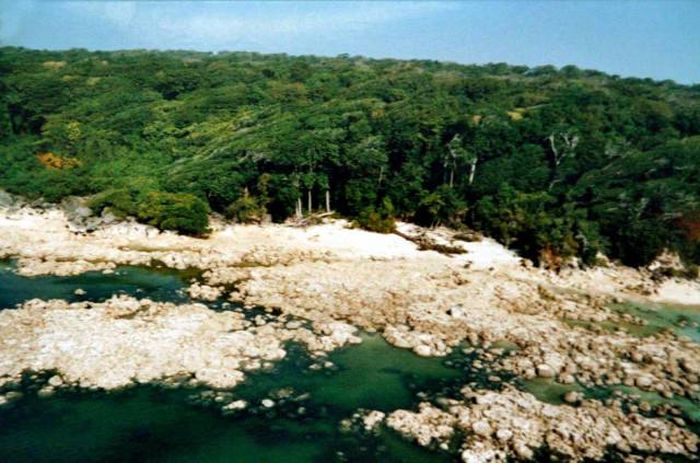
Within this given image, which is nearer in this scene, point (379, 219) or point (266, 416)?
point (266, 416)

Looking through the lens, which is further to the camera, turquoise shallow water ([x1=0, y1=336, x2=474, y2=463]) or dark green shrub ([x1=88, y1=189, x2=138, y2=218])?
dark green shrub ([x1=88, y1=189, x2=138, y2=218])

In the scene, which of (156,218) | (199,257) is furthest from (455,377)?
(156,218)

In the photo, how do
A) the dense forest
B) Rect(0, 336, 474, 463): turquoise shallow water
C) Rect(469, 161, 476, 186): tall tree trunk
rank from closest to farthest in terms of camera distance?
1. Rect(0, 336, 474, 463): turquoise shallow water
2. the dense forest
3. Rect(469, 161, 476, 186): tall tree trunk

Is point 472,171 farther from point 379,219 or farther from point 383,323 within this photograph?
point 383,323

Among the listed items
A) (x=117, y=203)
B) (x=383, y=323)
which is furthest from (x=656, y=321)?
(x=117, y=203)

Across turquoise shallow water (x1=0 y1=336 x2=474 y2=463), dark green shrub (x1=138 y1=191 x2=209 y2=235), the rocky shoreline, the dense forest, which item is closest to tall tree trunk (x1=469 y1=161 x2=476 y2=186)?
the dense forest

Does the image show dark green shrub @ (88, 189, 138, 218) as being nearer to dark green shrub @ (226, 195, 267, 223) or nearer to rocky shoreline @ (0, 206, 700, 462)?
rocky shoreline @ (0, 206, 700, 462)
